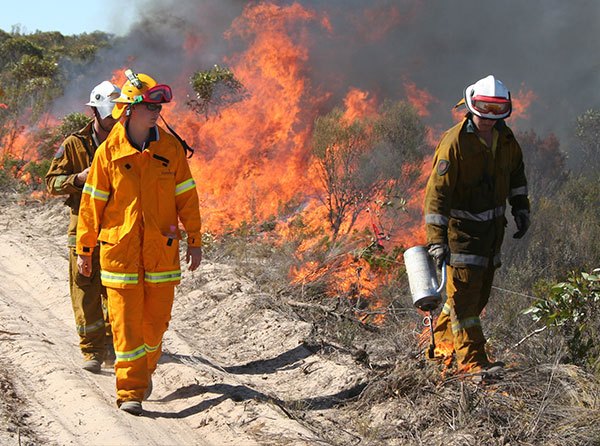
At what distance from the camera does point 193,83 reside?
15031mm

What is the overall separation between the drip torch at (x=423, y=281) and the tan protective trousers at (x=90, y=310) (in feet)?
8.32

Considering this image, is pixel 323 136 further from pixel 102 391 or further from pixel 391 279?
pixel 102 391

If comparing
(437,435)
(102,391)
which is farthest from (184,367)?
(437,435)

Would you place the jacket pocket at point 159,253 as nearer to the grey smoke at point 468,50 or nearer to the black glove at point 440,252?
the black glove at point 440,252

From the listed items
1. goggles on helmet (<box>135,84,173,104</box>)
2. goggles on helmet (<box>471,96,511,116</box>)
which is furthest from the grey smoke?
goggles on helmet (<box>135,84,173,104</box>)

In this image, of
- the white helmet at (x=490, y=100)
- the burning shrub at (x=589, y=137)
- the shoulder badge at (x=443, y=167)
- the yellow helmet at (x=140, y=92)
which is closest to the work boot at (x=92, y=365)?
the yellow helmet at (x=140, y=92)

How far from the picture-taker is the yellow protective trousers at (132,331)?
5.40 m

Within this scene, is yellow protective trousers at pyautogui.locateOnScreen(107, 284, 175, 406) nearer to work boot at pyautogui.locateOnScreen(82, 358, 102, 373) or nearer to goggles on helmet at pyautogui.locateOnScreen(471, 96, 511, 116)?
work boot at pyautogui.locateOnScreen(82, 358, 102, 373)

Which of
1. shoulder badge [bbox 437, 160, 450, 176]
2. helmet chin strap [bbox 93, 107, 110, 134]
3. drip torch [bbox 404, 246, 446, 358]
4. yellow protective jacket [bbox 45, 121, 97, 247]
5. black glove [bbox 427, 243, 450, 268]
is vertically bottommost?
drip torch [bbox 404, 246, 446, 358]

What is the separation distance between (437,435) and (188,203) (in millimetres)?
2243

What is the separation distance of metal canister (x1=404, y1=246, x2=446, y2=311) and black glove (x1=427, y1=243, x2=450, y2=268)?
0.13 metres

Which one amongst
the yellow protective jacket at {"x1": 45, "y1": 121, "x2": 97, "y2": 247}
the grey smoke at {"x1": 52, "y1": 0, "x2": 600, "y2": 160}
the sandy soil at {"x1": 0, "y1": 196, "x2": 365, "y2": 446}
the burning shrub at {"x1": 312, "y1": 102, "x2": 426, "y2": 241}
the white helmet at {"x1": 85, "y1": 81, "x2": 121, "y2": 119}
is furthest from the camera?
the grey smoke at {"x1": 52, "y1": 0, "x2": 600, "y2": 160}

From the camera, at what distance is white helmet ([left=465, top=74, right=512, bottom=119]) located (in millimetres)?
5371

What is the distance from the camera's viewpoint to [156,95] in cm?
538
